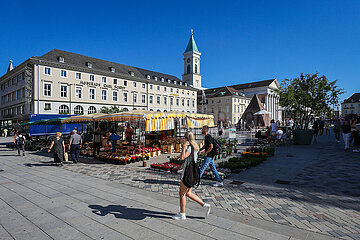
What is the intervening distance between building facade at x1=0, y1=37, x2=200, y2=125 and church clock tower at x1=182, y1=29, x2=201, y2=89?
32703 mm

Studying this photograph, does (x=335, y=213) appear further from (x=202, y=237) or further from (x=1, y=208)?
(x=1, y=208)

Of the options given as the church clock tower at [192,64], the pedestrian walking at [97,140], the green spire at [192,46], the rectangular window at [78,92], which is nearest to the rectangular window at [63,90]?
the rectangular window at [78,92]

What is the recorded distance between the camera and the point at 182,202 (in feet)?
12.8

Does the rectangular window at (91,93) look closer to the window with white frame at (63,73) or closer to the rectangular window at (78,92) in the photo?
the rectangular window at (78,92)

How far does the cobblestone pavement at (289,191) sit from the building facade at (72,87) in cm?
2812

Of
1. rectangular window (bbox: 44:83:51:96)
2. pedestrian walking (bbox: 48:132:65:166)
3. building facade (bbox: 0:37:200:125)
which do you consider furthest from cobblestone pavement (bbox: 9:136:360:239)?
rectangular window (bbox: 44:83:51:96)

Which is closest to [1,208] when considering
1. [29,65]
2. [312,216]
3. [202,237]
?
[202,237]

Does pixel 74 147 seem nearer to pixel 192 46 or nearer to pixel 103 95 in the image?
pixel 103 95

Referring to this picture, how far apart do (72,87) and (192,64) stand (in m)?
58.4

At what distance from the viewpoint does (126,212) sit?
4.33 meters

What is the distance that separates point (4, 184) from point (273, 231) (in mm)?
8148

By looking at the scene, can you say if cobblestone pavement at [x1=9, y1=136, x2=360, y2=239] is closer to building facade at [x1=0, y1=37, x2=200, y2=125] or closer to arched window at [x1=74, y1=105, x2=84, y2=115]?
building facade at [x1=0, y1=37, x2=200, y2=125]

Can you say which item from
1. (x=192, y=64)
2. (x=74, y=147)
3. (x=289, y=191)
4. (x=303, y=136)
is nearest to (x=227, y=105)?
(x=192, y=64)

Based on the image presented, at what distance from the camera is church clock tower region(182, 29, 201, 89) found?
295 ft
